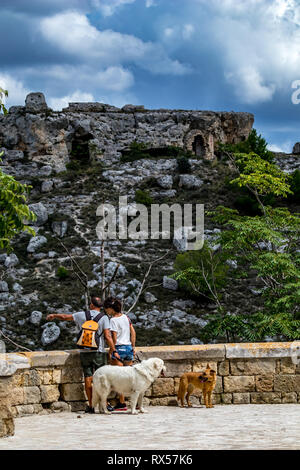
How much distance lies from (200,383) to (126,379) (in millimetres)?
990

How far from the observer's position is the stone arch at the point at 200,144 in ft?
166

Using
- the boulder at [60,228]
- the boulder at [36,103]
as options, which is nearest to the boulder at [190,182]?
the boulder at [60,228]

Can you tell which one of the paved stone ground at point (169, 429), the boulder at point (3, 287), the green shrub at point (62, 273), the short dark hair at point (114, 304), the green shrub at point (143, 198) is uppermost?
the green shrub at point (143, 198)

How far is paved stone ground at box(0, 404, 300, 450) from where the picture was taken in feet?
17.1

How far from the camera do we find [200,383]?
785 centimetres

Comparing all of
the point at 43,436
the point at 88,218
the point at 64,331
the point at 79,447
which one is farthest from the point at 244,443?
the point at 88,218

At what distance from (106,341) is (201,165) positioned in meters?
38.3

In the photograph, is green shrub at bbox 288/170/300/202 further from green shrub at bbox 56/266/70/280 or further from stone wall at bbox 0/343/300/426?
stone wall at bbox 0/343/300/426

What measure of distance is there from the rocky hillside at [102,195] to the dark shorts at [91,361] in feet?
33.5

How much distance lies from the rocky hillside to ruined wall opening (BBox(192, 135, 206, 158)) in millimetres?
112

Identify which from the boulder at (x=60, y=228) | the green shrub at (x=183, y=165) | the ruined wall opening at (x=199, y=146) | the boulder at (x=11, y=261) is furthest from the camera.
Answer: the ruined wall opening at (x=199, y=146)

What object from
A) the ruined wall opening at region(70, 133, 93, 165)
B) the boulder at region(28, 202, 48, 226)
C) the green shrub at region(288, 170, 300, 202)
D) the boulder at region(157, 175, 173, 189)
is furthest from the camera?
the ruined wall opening at region(70, 133, 93, 165)

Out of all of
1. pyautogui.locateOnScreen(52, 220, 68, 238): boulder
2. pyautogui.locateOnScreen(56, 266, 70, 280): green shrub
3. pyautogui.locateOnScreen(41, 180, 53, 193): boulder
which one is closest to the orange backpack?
pyautogui.locateOnScreen(56, 266, 70, 280): green shrub

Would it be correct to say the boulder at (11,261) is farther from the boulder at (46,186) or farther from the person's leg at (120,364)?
the person's leg at (120,364)
